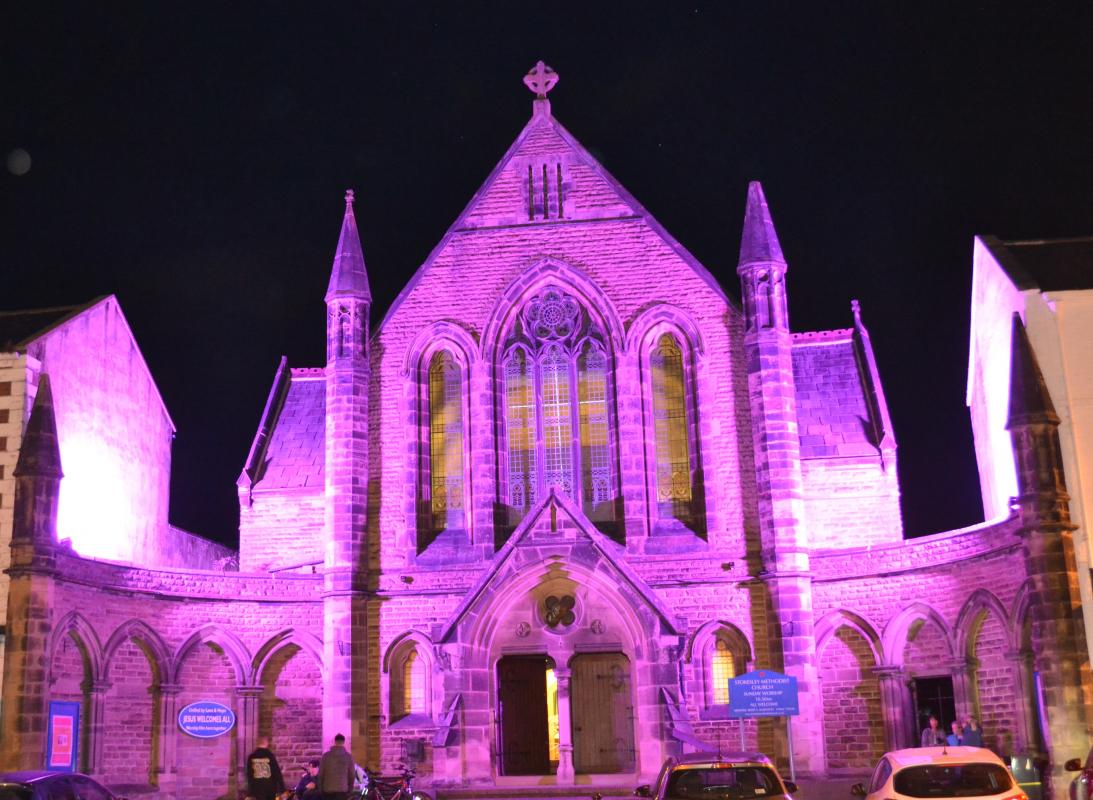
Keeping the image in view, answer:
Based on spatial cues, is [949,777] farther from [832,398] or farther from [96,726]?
[832,398]

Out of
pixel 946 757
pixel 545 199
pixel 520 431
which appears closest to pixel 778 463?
pixel 520 431

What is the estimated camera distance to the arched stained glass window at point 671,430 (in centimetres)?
2961

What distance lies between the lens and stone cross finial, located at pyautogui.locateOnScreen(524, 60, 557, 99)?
32.0m

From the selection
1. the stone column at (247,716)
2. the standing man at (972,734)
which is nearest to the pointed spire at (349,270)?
the stone column at (247,716)

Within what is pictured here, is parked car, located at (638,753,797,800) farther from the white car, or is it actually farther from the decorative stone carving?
the decorative stone carving

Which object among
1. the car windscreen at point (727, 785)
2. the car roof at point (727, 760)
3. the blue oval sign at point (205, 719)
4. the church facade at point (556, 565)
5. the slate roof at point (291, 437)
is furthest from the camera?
the slate roof at point (291, 437)

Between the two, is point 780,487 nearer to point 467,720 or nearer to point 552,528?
point 552,528

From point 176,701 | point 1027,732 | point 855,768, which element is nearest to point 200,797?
point 176,701

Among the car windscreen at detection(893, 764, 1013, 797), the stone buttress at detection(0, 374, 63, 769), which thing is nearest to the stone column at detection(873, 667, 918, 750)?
the car windscreen at detection(893, 764, 1013, 797)

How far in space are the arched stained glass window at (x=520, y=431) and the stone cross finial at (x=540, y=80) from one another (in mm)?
6585

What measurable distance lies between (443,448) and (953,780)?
18533mm

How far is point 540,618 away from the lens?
28219 mm

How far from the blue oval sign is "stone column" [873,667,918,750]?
13769 millimetres

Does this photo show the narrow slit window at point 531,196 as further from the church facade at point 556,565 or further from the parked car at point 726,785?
the parked car at point 726,785
